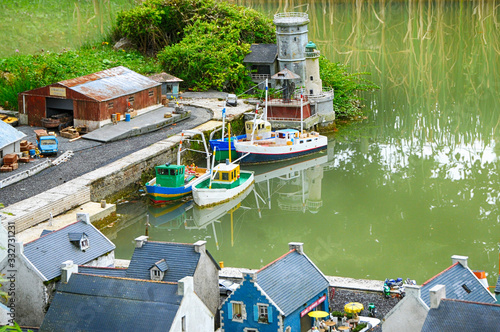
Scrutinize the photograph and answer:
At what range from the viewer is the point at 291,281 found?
21.3 m

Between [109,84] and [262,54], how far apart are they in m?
12.8

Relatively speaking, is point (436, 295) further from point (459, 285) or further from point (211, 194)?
point (211, 194)

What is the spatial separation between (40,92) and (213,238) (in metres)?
16.5

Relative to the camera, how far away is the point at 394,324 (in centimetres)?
1936

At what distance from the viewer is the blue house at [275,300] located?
20406 mm

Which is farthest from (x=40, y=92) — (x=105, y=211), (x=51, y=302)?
(x=51, y=302)

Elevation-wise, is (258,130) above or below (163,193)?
above

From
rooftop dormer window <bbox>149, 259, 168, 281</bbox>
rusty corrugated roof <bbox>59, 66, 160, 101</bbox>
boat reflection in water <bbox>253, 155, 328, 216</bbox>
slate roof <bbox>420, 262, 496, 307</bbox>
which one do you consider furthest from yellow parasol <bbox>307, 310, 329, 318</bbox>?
rusty corrugated roof <bbox>59, 66, 160, 101</bbox>

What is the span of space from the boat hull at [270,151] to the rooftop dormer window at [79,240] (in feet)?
62.5

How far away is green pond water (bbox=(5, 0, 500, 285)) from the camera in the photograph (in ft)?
96.9

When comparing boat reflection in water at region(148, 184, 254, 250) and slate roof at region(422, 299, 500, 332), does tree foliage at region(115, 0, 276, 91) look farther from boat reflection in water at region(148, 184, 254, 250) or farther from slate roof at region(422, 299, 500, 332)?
slate roof at region(422, 299, 500, 332)

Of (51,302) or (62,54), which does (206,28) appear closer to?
(62,54)

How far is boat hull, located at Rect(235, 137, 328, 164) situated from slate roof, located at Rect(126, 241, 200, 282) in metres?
20.1

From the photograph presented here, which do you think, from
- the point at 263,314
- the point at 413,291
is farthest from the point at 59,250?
the point at 413,291
